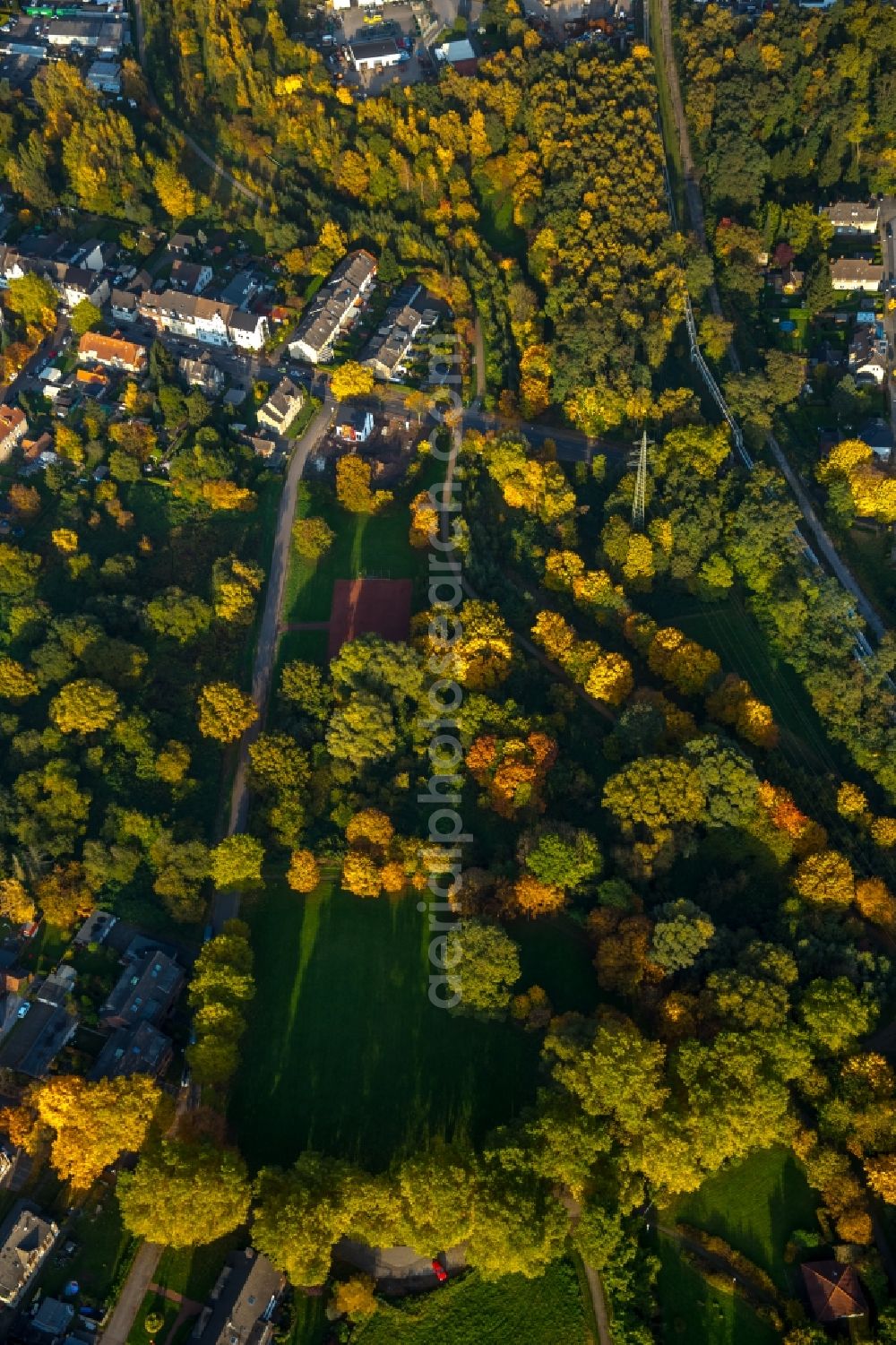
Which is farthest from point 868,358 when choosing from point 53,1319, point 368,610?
point 53,1319

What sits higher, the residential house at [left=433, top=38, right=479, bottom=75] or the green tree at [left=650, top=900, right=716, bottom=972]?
the residential house at [left=433, top=38, right=479, bottom=75]

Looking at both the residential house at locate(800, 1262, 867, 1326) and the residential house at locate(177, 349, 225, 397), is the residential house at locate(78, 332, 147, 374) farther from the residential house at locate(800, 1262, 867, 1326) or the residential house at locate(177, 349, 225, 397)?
→ the residential house at locate(800, 1262, 867, 1326)

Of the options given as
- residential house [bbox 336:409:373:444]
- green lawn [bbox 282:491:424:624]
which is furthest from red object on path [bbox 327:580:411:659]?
residential house [bbox 336:409:373:444]

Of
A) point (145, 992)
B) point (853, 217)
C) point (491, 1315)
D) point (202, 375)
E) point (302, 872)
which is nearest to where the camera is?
point (491, 1315)

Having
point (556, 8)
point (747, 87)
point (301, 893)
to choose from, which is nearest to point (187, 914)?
point (301, 893)

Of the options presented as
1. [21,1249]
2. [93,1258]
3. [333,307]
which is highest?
[333,307]

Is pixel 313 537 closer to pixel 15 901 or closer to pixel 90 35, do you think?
pixel 15 901
